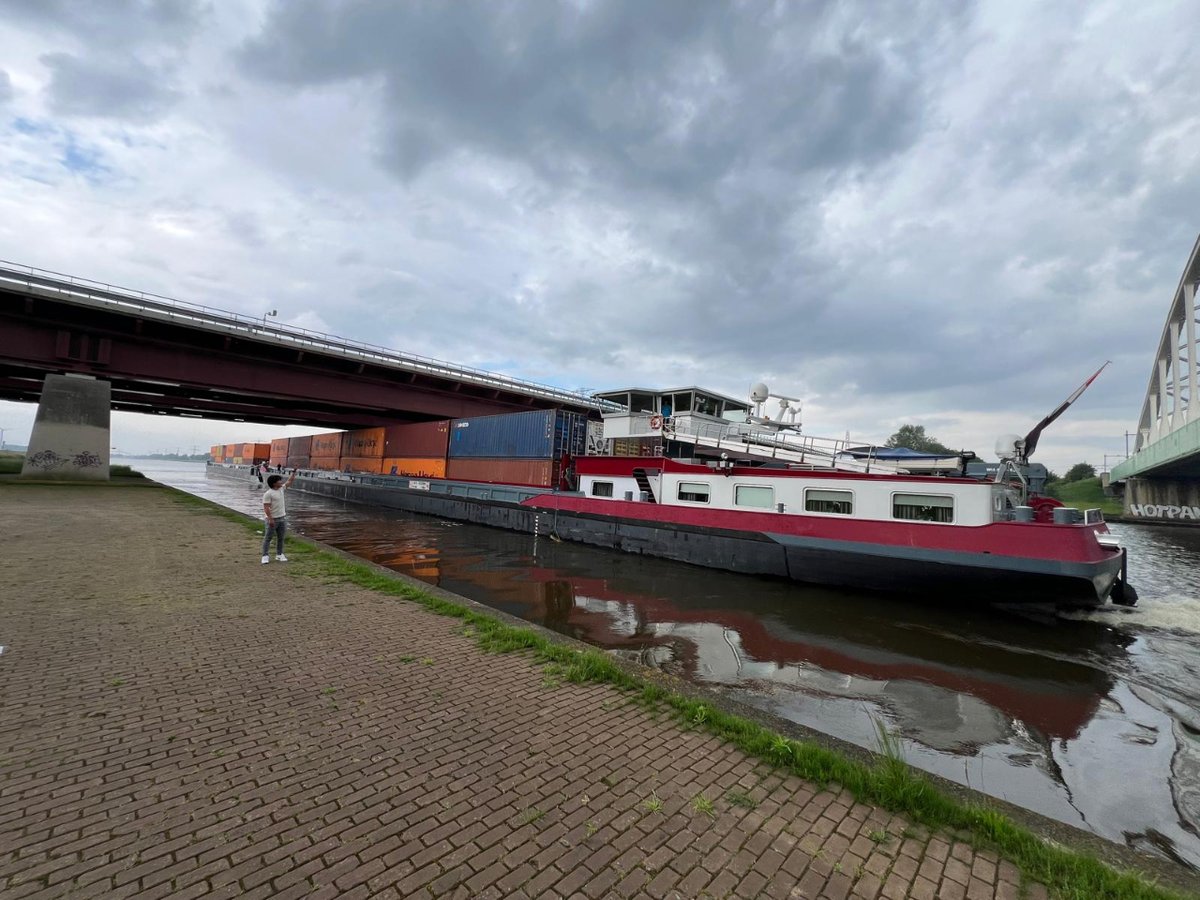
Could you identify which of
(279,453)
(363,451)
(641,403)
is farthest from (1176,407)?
(279,453)

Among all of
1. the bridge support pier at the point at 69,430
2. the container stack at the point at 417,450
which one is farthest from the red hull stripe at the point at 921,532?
the bridge support pier at the point at 69,430

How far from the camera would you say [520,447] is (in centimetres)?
2331

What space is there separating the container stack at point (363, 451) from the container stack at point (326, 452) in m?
1.02

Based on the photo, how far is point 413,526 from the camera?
23672 millimetres

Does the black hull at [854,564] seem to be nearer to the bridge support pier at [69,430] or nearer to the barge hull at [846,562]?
the barge hull at [846,562]

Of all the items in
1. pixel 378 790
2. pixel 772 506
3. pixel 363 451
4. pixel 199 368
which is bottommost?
pixel 378 790

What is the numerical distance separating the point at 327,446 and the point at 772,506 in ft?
142

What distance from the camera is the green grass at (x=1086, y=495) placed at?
5438cm

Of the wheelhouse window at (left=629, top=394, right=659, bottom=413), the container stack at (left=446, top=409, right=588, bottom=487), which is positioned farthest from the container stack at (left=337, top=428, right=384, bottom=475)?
the wheelhouse window at (left=629, top=394, right=659, bottom=413)

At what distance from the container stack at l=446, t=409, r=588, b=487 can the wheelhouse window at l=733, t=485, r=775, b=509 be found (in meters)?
8.79

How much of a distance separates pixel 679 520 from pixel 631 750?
41.1 ft

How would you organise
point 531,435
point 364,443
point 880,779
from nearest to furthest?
point 880,779 < point 531,435 < point 364,443

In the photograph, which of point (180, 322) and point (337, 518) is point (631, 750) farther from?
point (180, 322)

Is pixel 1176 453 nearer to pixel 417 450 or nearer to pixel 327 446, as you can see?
A: pixel 417 450
